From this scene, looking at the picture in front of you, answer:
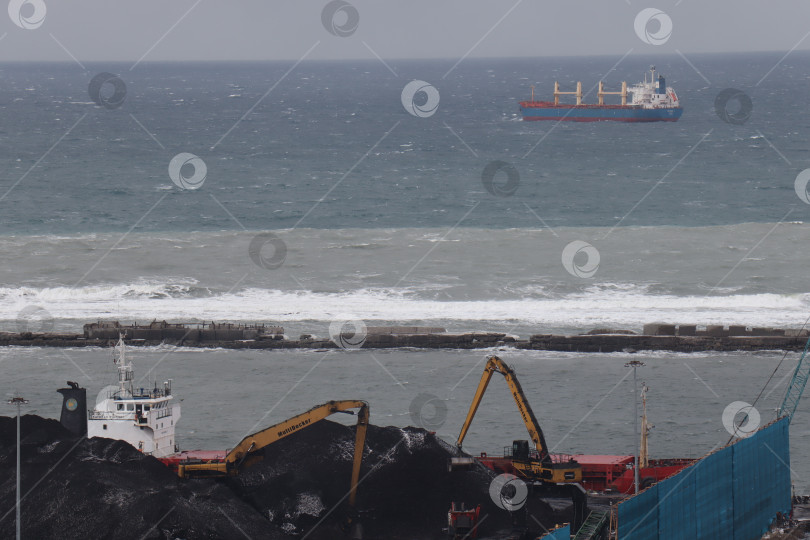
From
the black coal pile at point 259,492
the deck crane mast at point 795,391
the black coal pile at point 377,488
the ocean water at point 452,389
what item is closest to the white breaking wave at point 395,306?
the ocean water at point 452,389

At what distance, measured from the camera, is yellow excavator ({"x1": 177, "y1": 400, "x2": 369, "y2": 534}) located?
4375cm

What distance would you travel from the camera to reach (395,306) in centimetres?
8794

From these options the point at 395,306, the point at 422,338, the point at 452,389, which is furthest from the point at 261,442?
the point at 395,306

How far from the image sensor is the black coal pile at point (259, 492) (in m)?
39.5

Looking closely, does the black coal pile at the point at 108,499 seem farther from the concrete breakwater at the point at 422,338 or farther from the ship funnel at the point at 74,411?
the concrete breakwater at the point at 422,338

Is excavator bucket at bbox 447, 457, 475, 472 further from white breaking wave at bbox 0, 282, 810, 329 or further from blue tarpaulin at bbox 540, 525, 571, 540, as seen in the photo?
white breaking wave at bbox 0, 282, 810, 329

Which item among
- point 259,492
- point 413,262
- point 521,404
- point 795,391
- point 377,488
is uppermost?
point 413,262

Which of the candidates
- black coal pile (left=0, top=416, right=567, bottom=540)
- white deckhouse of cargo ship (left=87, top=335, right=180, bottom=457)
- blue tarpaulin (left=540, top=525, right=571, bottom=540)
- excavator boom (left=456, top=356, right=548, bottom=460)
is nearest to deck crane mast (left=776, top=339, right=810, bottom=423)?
excavator boom (left=456, top=356, right=548, bottom=460)

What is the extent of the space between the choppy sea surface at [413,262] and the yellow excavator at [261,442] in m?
12.1

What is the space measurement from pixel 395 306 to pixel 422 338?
1127cm

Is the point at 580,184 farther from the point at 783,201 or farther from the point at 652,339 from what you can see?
the point at 652,339

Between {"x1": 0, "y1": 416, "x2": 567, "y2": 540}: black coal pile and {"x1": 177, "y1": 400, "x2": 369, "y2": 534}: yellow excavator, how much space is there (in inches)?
16.7

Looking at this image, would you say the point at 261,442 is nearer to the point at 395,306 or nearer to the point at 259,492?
the point at 259,492

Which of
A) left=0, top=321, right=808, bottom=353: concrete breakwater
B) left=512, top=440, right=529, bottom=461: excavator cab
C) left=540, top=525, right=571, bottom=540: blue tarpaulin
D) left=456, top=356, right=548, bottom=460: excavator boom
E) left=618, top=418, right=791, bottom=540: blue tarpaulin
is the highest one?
left=0, top=321, right=808, bottom=353: concrete breakwater
